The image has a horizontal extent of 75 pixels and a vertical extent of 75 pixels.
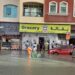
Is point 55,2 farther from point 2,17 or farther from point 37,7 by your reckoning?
point 2,17

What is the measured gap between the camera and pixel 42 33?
6397cm

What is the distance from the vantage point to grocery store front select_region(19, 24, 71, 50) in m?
63.4

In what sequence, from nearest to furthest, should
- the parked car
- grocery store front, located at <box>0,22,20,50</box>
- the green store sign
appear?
the parked car → the green store sign → grocery store front, located at <box>0,22,20,50</box>

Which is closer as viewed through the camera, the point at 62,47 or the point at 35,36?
the point at 62,47

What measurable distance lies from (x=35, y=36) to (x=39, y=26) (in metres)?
1.97

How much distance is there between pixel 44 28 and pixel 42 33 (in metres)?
0.92

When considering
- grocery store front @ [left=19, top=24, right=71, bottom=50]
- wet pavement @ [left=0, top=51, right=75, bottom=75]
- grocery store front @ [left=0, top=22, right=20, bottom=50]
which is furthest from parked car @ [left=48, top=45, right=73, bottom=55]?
wet pavement @ [left=0, top=51, right=75, bottom=75]

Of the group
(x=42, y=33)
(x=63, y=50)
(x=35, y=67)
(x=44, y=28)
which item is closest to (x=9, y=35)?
(x=42, y=33)

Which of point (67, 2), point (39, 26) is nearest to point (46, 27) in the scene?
point (39, 26)

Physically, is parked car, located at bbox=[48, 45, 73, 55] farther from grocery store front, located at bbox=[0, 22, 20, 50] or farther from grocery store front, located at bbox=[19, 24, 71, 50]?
grocery store front, located at bbox=[0, 22, 20, 50]

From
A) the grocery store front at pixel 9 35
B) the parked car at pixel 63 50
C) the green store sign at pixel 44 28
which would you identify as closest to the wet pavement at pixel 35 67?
the parked car at pixel 63 50

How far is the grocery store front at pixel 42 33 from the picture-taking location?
208 ft

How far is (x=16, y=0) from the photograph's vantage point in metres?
65.1

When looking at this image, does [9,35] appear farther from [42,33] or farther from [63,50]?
[63,50]
